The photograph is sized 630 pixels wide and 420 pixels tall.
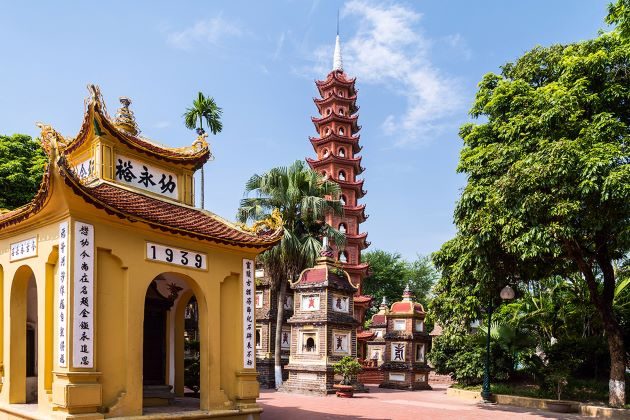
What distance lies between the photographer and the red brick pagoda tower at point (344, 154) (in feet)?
136

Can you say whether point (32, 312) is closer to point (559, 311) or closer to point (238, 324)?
point (238, 324)

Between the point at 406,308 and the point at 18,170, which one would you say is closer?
the point at 18,170

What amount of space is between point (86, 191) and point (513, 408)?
52.3ft

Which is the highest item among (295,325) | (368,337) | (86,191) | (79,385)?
(86,191)

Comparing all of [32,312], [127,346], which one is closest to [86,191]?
[127,346]

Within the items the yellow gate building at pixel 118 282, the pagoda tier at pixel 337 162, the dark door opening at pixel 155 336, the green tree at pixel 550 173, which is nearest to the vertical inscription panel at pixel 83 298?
the yellow gate building at pixel 118 282

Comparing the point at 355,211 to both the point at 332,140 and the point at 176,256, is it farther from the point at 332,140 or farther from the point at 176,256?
the point at 176,256

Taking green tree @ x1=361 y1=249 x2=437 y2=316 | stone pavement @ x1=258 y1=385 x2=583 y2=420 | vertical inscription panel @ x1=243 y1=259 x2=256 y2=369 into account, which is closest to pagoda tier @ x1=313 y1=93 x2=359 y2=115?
green tree @ x1=361 y1=249 x2=437 y2=316

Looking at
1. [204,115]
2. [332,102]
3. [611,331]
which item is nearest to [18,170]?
[204,115]

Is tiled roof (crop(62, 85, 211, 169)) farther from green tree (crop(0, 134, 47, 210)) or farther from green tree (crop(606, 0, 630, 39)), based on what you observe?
green tree (crop(0, 134, 47, 210))

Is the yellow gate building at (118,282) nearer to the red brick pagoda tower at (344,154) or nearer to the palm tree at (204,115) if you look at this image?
the palm tree at (204,115)

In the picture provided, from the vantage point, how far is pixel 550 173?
13.0 metres

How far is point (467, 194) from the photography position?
15.7 meters

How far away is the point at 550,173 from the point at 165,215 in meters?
9.25
